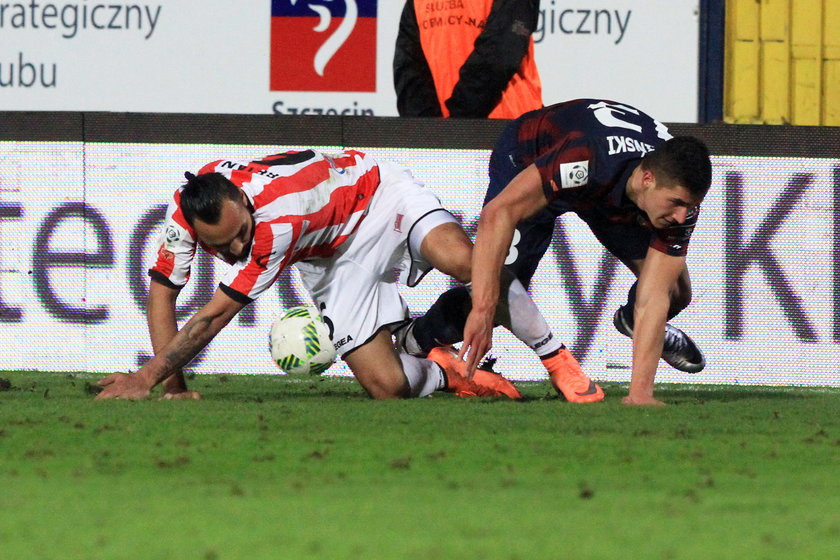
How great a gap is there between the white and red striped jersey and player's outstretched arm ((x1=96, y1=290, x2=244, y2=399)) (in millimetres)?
70

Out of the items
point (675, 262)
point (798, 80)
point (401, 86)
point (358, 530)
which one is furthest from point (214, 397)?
point (798, 80)

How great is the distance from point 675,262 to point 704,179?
0.63m

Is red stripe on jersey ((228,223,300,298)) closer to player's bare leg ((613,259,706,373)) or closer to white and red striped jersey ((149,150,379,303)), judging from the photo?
white and red striped jersey ((149,150,379,303))

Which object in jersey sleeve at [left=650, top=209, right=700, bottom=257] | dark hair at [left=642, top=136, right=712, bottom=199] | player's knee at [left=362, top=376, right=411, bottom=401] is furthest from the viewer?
player's knee at [left=362, top=376, right=411, bottom=401]

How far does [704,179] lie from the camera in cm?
537

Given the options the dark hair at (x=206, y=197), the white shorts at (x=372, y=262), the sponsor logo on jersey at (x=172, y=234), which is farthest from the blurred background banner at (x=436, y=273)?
the dark hair at (x=206, y=197)

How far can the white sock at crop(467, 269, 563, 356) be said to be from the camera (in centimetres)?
614

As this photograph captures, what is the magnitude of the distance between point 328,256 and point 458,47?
209 centimetres

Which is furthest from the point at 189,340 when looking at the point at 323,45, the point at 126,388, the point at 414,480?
the point at 323,45

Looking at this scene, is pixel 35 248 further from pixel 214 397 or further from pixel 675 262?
pixel 675 262

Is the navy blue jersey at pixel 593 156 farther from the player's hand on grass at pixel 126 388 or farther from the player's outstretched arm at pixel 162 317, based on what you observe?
the player's hand on grass at pixel 126 388

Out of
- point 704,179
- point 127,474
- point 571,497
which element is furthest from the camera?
point 704,179

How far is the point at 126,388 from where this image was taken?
227 inches

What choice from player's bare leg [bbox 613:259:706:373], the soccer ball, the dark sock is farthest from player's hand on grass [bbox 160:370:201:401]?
player's bare leg [bbox 613:259:706:373]
